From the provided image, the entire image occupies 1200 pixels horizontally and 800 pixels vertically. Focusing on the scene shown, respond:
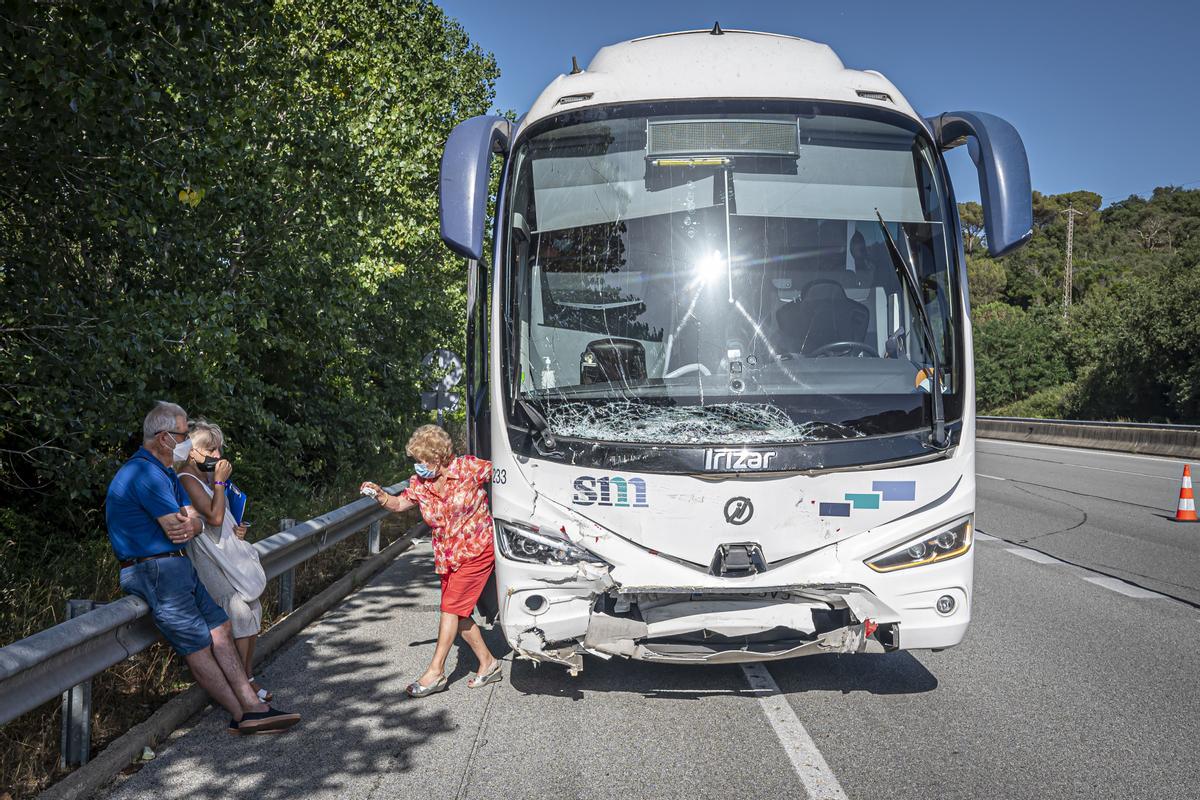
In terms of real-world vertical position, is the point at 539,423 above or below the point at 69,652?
above

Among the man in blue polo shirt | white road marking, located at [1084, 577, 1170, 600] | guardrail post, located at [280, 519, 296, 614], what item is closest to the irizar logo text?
the man in blue polo shirt

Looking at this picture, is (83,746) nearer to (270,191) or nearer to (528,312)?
(528,312)

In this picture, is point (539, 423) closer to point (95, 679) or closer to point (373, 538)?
point (95, 679)

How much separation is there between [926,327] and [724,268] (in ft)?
3.66

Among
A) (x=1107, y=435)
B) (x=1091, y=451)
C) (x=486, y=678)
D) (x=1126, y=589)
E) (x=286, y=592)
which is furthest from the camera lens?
(x=1107, y=435)

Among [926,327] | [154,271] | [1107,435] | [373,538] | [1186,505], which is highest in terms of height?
[154,271]

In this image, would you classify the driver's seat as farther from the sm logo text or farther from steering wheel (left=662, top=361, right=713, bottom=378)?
the sm logo text

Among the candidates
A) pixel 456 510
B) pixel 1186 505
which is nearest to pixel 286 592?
pixel 456 510

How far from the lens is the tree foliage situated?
20.2 ft

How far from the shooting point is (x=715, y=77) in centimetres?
595

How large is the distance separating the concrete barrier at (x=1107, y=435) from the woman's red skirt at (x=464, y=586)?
22593 mm

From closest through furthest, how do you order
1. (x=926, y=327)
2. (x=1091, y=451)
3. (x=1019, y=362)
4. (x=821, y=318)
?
(x=926, y=327) → (x=821, y=318) → (x=1091, y=451) → (x=1019, y=362)

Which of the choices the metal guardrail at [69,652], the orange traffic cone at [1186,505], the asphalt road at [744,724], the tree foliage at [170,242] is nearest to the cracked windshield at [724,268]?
the asphalt road at [744,724]

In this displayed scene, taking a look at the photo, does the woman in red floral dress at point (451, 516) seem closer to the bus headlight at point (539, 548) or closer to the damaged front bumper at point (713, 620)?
the bus headlight at point (539, 548)
